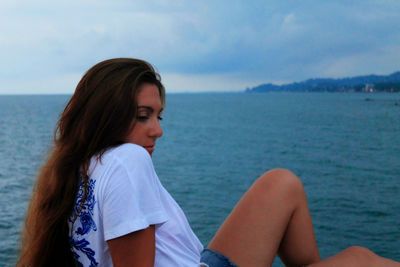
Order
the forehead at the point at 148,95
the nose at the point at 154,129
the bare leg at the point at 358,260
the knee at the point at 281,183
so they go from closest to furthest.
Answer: the forehead at the point at 148,95 → the nose at the point at 154,129 → the bare leg at the point at 358,260 → the knee at the point at 281,183

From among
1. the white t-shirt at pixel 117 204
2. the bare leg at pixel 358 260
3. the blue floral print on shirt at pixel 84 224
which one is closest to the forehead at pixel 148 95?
the white t-shirt at pixel 117 204

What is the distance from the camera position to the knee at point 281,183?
7.84 feet

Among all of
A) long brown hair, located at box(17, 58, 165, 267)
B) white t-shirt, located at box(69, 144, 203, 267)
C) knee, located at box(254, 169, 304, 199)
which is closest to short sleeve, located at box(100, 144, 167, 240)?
white t-shirt, located at box(69, 144, 203, 267)

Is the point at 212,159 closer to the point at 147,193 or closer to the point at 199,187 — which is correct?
the point at 199,187

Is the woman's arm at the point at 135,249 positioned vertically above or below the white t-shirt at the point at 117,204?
below

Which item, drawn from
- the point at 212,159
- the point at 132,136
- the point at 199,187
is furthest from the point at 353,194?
the point at 132,136

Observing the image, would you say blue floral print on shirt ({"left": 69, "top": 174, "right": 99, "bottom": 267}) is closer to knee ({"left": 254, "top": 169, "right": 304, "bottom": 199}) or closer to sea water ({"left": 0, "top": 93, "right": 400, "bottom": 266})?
sea water ({"left": 0, "top": 93, "right": 400, "bottom": 266})

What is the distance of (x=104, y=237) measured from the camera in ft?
5.32

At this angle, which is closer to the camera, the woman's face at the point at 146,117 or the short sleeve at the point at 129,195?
the short sleeve at the point at 129,195

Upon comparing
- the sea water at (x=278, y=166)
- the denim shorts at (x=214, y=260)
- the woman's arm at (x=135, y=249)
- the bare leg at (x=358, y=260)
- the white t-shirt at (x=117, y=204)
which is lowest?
the sea water at (x=278, y=166)

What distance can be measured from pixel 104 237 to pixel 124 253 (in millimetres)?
120

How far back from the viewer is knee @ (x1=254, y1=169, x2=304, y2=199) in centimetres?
239

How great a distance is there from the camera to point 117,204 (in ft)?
5.02

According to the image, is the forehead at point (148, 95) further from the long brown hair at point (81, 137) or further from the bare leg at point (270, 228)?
the bare leg at point (270, 228)
